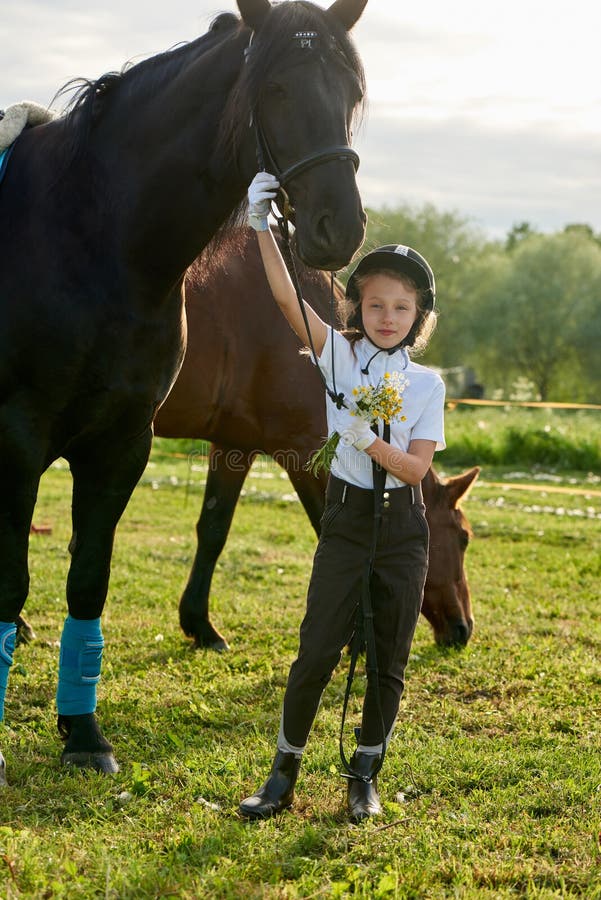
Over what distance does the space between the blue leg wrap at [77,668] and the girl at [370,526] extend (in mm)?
917

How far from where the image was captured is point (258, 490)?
39.0ft

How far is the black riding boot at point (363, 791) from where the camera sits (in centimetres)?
310

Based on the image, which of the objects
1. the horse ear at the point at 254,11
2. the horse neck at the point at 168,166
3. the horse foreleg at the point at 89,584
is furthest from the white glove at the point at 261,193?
the horse foreleg at the point at 89,584

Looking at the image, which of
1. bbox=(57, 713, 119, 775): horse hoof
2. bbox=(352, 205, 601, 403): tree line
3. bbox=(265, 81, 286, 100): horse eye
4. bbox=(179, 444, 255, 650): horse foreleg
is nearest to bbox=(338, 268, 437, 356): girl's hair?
bbox=(265, 81, 286, 100): horse eye

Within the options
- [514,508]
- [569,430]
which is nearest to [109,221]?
[514,508]

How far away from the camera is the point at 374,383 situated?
10.5 feet

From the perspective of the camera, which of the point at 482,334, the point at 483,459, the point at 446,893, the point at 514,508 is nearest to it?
the point at 446,893

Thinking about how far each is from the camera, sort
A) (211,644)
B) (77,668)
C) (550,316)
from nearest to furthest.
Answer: (77,668) → (211,644) → (550,316)

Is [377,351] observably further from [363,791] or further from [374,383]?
[363,791]

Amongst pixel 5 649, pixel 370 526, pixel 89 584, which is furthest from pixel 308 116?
pixel 5 649

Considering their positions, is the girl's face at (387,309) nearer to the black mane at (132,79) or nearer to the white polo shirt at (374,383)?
the white polo shirt at (374,383)

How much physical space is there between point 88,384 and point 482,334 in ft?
154

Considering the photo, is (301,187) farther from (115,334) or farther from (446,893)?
(446,893)

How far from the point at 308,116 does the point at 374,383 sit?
3.05 ft
